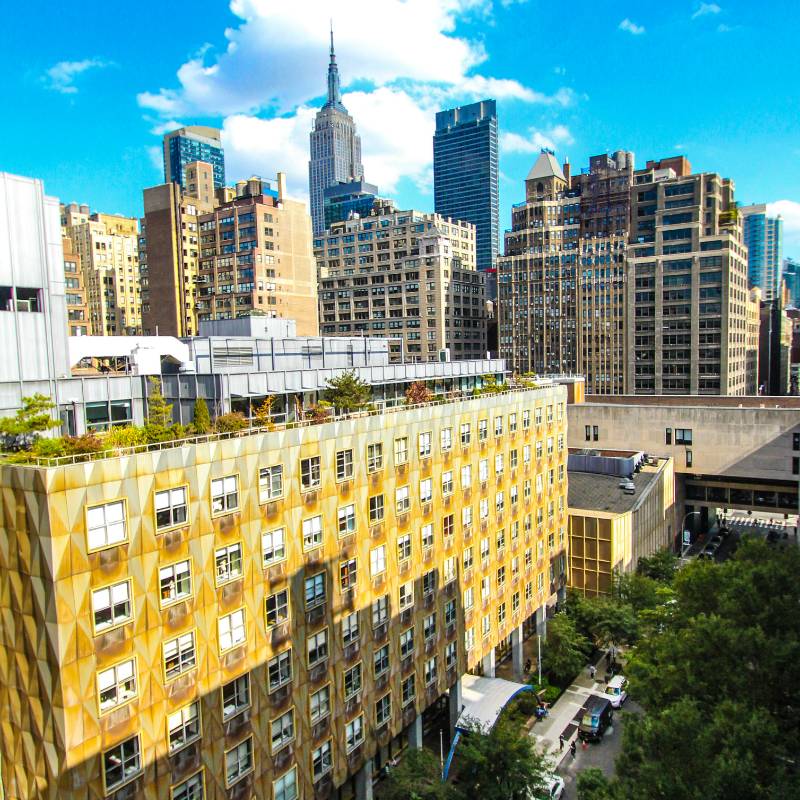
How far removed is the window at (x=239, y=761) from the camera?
29.3m

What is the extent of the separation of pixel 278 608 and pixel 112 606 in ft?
29.1

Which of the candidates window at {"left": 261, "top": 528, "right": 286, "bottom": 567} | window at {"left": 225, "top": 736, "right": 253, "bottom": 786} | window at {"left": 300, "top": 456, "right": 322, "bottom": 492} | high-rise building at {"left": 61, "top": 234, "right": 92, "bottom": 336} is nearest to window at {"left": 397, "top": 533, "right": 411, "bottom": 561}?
window at {"left": 300, "top": 456, "right": 322, "bottom": 492}

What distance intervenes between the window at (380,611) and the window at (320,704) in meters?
4.87

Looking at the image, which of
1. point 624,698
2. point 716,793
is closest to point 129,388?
point 716,793

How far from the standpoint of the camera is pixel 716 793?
24.8 m

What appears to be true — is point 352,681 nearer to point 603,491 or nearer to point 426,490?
point 426,490

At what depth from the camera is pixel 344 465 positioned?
36.1 m

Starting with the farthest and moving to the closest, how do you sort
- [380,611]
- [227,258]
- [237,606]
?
[227,258]
[380,611]
[237,606]

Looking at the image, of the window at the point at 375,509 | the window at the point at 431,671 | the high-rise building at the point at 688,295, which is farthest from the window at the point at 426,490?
the high-rise building at the point at 688,295

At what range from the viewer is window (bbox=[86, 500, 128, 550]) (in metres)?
24.0

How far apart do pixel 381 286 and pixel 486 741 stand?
140009 millimetres

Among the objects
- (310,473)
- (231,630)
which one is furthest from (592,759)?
(231,630)

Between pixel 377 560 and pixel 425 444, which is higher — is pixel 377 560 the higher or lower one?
the lower one

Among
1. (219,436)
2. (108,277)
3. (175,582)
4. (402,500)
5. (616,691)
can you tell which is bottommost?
(616,691)
